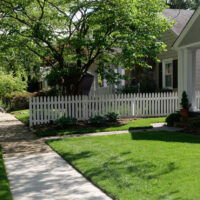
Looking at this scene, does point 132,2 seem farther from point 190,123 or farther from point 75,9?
point 190,123

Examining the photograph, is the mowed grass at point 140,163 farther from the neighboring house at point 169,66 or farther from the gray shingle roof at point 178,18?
the gray shingle roof at point 178,18

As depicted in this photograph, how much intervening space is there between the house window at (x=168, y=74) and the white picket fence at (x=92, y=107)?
9.21 feet

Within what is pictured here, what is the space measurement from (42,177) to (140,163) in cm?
197

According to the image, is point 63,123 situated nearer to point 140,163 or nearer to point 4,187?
point 140,163

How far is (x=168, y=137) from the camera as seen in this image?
858cm

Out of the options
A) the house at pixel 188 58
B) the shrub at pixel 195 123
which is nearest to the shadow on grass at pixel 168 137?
the shrub at pixel 195 123

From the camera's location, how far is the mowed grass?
4.26 m

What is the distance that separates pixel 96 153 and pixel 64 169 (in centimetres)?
124

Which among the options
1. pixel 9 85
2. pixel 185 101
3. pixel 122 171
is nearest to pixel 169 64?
pixel 185 101

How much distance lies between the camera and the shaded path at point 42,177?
4.31m

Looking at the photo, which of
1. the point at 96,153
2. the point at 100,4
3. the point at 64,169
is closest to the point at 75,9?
the point at 100,4

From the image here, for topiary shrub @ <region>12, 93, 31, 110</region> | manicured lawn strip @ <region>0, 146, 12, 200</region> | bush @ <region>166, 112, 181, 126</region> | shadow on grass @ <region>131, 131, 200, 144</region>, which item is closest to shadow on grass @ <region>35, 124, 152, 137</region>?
bush @ <region>166, 112, 181, 126</region>

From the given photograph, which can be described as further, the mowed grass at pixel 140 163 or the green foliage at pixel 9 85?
the green foliage at pixel 9 85

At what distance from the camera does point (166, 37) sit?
17906mm
